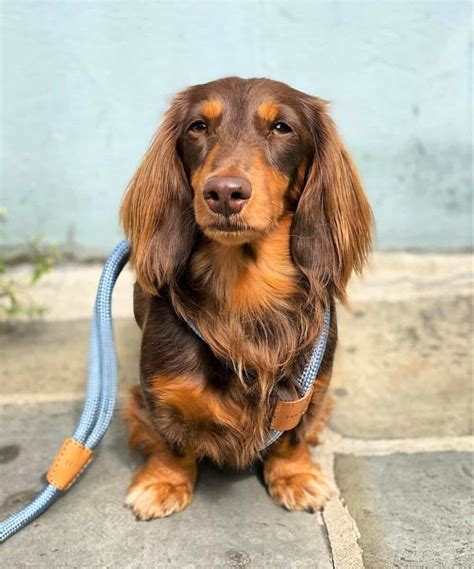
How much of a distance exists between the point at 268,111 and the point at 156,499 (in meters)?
1.17

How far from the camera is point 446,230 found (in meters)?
3.68

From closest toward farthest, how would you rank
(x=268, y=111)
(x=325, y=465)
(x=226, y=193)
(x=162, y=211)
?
(x=226, y=193), (x=268, y=111), (x=162, y=211), (x=325, y=465)

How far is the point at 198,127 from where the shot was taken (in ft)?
6.42

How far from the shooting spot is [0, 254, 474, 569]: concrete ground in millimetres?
1882

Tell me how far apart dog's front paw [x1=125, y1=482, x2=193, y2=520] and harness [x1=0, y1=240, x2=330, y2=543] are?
0.59 ft

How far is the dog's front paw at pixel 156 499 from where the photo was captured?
2025 mm

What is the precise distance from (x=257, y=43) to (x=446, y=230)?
140cm

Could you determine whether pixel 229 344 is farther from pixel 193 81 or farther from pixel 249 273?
pixel 193 81

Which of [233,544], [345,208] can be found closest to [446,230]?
[345,208]

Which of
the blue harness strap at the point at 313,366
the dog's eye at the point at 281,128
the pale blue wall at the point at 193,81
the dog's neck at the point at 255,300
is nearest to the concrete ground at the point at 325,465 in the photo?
the blue harness strap at the point at 313,366

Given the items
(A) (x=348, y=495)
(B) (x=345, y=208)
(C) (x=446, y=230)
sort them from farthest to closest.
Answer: (C) (x=446, y=230) → (A) (x=348, y=495) → (B) (x=345, y=208)

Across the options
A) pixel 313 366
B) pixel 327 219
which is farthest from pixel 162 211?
pixel 313 366

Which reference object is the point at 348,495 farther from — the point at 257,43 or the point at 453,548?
the point at 257,43

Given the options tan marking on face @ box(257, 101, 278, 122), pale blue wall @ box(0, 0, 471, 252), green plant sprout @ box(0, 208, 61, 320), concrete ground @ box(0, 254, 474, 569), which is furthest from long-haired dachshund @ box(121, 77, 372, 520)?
pale blue wall @ box(0, 0, 471, 252)
